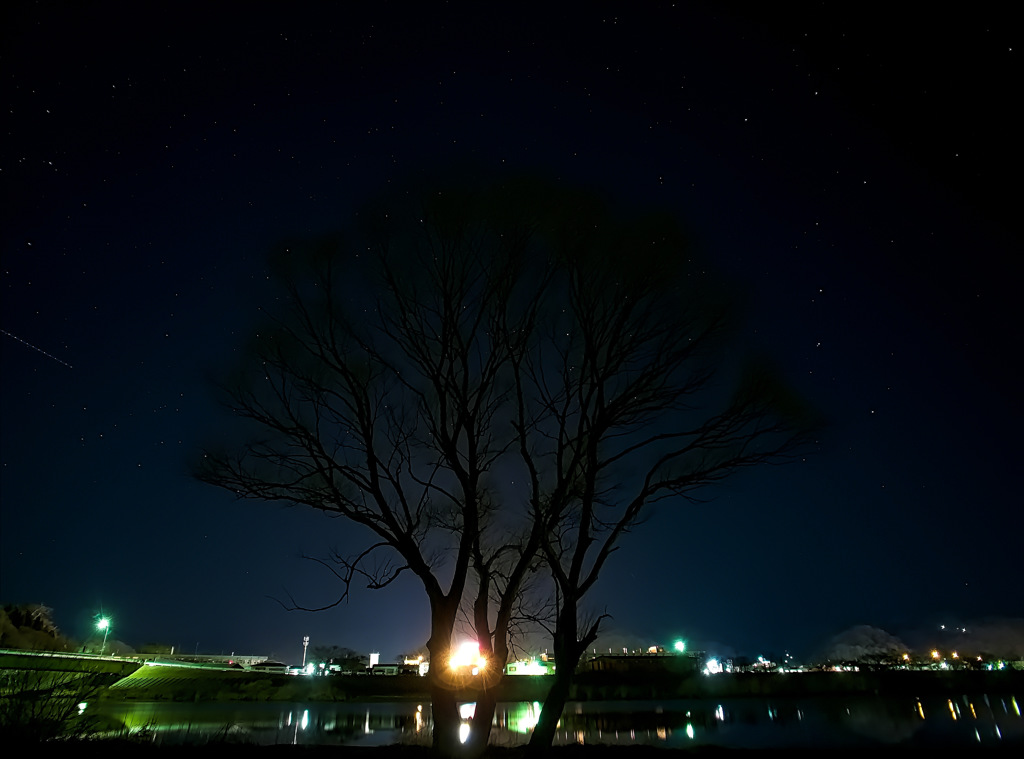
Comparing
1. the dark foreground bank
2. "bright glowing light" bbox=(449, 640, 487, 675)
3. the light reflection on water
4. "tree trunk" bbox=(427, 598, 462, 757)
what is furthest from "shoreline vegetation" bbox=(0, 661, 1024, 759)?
"tree trunk" bbox=(427, 598, 462, 757)

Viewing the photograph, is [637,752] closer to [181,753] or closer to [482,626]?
[482,626]

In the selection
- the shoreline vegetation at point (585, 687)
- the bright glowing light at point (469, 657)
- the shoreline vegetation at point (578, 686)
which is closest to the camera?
the bright glowing light at point (469, 657)

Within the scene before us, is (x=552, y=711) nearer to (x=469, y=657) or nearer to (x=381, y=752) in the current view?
(x=469, y=657)

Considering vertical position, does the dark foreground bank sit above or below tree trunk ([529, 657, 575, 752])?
below

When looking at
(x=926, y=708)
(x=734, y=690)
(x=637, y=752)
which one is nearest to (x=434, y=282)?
(x=637, y=752)

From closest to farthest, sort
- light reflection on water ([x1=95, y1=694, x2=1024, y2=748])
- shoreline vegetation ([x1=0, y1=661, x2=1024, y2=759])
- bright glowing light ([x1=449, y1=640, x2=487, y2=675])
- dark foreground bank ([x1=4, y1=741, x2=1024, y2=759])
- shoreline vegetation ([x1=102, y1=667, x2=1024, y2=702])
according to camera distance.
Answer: dark foreground bank ([x1=4, y1=741, x2=1024, y2=759]), bright glowing light ([x1=449, y1=640, x2=487, y2=675]), light reflection on water ([x1=95, y1=694, x2=1024, y2=748]), shoreline vegetation ([x1=0, y1=661, x2=1024, y2=759]), shoreline vegetation ([x1=102, y1=667, x2=1024, y2=702])

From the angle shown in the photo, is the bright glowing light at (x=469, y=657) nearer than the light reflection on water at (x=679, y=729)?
Yes

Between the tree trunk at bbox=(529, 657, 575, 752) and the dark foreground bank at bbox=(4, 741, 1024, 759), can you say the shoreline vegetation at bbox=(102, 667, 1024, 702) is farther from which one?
the tree trunk at bbox=(529, 657, 575, 752)

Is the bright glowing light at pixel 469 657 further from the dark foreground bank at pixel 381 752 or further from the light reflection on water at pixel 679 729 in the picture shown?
the light reflection on water at pixel 679 729

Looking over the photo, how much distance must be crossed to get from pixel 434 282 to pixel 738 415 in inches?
194

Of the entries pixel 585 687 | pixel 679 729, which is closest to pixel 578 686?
pixel 585 687

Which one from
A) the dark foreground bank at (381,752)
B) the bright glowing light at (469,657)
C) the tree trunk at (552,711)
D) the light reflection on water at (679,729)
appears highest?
the bright glowing light at (469,657)

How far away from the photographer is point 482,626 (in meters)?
8.68

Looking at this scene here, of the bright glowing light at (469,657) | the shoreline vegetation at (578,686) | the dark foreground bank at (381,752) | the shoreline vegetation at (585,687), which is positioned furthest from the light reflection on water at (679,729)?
the shoreline vegetation at (585,687)
